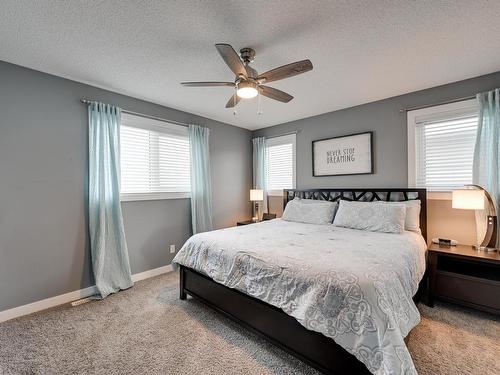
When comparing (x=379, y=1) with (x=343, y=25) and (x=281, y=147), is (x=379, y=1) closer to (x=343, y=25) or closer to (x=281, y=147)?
(x=343, y=25)

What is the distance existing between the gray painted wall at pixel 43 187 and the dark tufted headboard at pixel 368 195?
2.75m

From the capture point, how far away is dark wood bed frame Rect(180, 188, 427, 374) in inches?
59.6

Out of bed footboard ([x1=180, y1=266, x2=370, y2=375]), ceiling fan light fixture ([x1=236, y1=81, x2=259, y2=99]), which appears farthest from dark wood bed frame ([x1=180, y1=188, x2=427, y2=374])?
ceiling fan light fixture ([x1=236, y1=81, x2=259, y2=99])

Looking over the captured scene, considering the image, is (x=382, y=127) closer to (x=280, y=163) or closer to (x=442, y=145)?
(x=442, y=145)

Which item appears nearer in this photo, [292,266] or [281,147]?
[292,266]

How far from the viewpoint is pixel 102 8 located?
170 cm

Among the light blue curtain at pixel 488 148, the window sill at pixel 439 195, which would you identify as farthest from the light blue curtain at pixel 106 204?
the light blue curtain at pixel 488 148

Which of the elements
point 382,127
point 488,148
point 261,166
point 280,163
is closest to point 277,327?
point 488,148

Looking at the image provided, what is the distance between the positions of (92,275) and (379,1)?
12.9ft

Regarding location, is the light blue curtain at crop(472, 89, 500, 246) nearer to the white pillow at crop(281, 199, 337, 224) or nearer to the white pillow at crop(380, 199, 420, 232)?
the white pillow at crop(380, 199, 420, 232)

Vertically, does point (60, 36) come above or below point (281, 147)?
above

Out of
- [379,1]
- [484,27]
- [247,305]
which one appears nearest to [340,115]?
[484,27]

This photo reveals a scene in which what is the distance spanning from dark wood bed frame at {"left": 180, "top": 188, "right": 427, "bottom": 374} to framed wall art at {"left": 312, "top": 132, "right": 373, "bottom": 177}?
0.70 meters

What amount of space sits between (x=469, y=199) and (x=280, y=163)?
2886 mm
